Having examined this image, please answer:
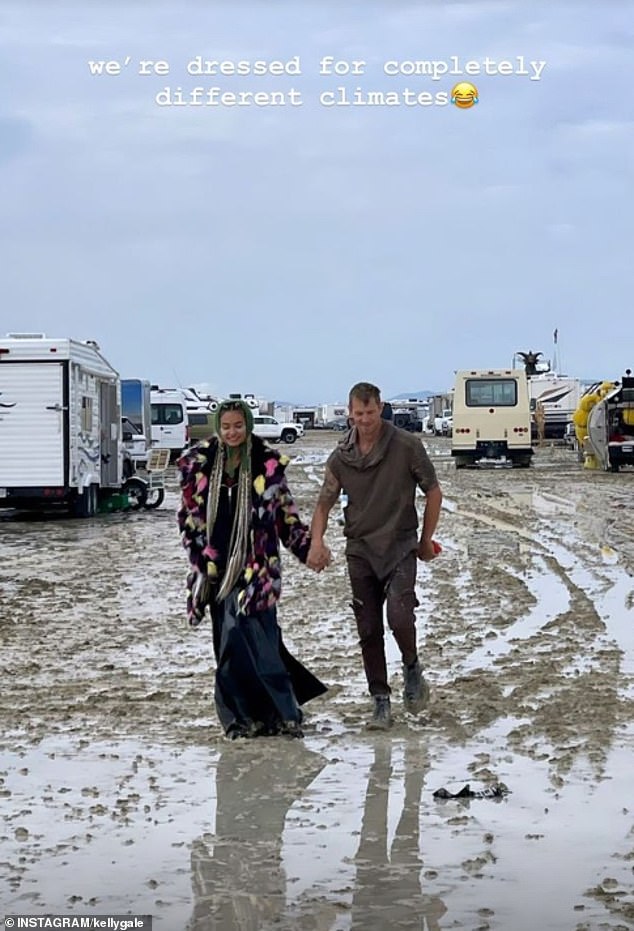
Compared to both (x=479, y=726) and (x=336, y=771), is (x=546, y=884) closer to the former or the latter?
(x=336, y=771)

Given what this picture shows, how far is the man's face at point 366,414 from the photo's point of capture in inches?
324

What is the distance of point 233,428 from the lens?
8109 millimetres

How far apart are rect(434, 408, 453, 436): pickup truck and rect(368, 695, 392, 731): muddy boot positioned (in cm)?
6939

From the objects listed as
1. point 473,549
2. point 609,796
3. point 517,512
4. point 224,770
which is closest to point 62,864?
point 224,770

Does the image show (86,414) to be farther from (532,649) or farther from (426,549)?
(426,549)

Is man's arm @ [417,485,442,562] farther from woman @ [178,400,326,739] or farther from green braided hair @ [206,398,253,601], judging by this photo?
green braided hair @ [206,398,253,601]

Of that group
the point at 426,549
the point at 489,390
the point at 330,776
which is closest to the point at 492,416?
the point at 489,390

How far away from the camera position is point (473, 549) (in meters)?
18.7

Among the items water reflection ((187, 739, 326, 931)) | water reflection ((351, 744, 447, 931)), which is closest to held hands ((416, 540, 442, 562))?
water reflection ((187, 739, 326, 931))

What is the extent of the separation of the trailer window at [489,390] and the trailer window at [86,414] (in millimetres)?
18320

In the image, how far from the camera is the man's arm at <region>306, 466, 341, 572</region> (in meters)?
8.33

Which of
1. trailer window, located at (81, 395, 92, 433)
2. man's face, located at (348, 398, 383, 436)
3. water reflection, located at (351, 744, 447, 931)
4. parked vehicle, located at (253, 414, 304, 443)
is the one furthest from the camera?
parked vehicle, located at (253, 414, 304, 443)

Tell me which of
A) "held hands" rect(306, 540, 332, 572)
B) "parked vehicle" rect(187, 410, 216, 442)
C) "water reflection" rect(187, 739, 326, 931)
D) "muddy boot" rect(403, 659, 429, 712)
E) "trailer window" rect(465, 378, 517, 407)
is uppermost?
"trailer window" rect(465, 378, 517, 407)

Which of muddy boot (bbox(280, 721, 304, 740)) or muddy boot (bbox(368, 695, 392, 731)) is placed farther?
muddy boot (bbox(368, 695, 392, 731))
